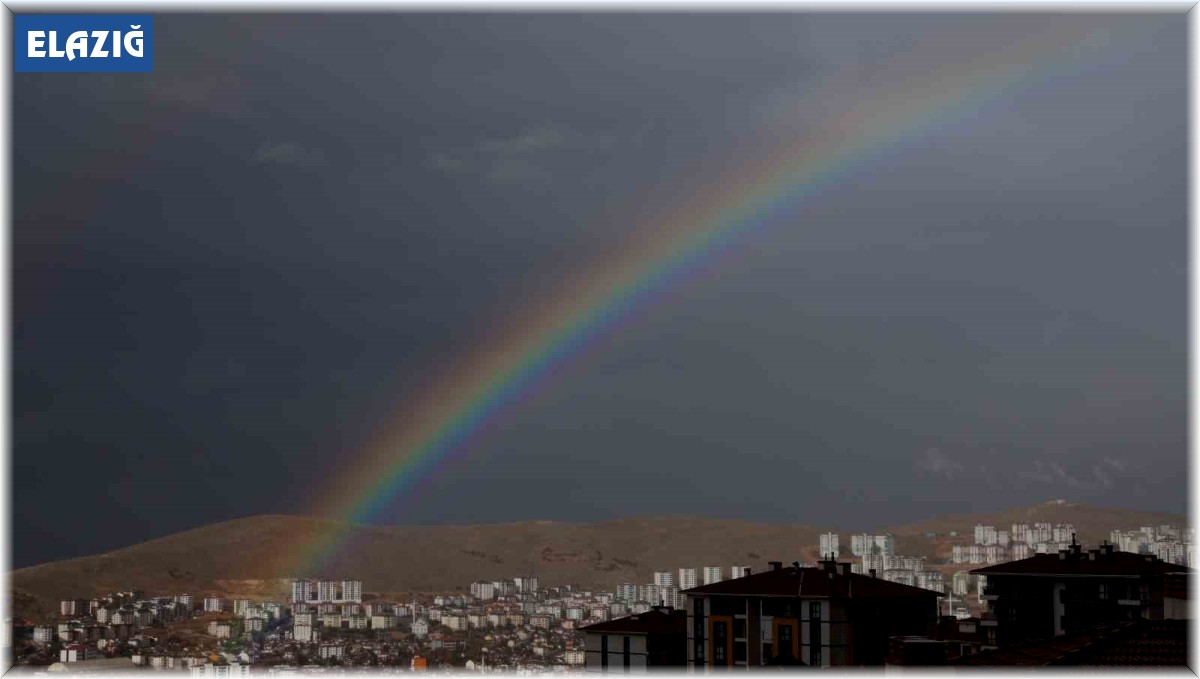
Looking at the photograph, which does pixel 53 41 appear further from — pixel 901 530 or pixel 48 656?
pixel 901 530

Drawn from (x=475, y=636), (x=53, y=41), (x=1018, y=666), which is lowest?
(x=475, y=636)

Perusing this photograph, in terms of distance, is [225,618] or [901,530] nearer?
[225,618]

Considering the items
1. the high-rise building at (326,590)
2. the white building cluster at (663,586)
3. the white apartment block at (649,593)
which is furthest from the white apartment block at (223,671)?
the high-rise building at (326,590)

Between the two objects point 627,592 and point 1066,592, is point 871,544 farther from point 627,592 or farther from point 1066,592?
point 1066,592

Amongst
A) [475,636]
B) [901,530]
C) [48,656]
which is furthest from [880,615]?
[901,530]

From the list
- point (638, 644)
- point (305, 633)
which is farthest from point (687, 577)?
point (638, 644)

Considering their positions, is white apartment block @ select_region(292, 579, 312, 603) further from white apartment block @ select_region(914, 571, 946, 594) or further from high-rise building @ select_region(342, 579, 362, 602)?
white apartment block @ select_region(914, 571, 946, 594)
